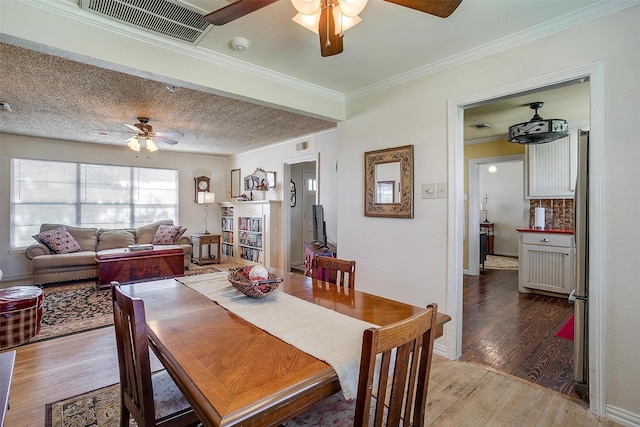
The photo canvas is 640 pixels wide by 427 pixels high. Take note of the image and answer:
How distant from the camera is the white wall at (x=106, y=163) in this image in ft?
16.9

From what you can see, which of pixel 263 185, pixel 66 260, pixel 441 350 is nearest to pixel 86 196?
pixel 66 260

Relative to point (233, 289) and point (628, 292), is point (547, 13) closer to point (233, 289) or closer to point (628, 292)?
point (628, 292)

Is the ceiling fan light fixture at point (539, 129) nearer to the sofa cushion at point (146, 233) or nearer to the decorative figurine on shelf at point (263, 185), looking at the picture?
the decorative figurine on shelf at point (263, 185)

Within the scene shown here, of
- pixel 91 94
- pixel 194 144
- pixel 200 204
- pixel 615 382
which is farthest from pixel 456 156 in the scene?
pixel 200 204

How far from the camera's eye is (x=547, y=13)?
6.34ft

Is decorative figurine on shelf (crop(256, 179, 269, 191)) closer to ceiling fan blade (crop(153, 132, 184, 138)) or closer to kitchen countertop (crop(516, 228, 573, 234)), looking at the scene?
ceiling fan blade (crop(153, 132, 184, 138))

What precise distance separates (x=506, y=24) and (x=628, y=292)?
1.82m

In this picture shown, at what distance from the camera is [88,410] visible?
1.90m

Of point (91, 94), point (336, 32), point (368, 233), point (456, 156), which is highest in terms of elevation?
point (91, 94)

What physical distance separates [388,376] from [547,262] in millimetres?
4411

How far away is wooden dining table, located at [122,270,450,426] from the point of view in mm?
826

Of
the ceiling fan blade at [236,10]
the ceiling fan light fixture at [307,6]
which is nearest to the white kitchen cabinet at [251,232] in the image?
the ceiling fan blade at [236,10]

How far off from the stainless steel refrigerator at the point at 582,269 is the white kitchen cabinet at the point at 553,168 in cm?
284

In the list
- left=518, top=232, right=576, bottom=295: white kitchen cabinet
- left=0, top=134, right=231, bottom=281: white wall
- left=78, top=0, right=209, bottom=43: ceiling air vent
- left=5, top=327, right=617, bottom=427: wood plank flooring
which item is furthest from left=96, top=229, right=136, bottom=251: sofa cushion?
left=518, top=232, right=576, bottom=295: white kitchen cabinet
